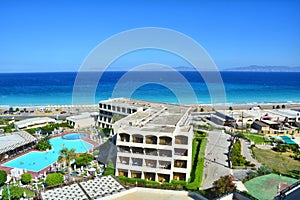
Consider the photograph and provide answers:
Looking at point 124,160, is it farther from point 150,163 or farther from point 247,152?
point 247,152

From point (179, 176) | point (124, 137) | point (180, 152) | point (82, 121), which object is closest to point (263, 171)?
point (179, 176)

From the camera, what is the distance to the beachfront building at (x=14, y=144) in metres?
26.5

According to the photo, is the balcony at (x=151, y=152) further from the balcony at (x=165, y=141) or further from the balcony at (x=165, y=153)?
the balcony at (x=165, y=141)

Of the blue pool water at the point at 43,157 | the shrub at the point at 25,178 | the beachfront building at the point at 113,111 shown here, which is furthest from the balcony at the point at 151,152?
the beachfront building at the point at 113,111

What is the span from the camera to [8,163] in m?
25.8

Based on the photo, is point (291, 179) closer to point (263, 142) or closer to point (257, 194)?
point (257, 194)

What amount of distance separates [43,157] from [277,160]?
24.7 m

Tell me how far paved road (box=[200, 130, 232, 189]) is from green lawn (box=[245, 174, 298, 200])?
281 centimetres

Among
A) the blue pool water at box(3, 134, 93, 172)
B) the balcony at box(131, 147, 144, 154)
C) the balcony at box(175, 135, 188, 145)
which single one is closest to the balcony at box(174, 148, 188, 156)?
the balcony at box(175, 135, 188, 145)

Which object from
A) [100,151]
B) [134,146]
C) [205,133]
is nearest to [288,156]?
[205,133]

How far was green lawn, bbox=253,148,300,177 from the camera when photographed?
23.5 metres

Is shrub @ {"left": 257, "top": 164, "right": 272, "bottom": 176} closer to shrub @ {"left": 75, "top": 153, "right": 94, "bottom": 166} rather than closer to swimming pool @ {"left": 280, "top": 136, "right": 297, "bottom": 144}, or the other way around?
swimming pool @ {"left": 280, "top": 136, "right": 297, "bottom": 144}

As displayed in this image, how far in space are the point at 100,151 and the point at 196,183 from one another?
12.4 m

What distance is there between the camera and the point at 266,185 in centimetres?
1959
